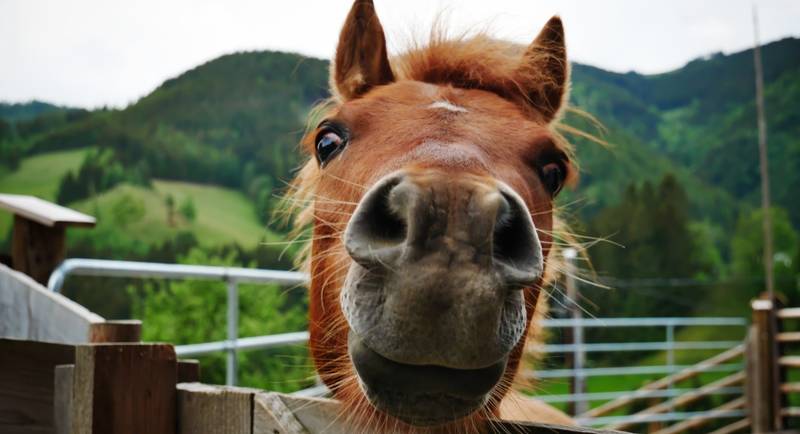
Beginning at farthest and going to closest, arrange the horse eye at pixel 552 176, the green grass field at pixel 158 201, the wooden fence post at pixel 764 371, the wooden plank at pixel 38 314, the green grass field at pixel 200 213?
1. the green grass field at pixel 200 213
2. the green grass field at pixel 158 201
3. the wooden fence post at pixel 764 371
4. the horse eye at pixel 552 176
5. the wooden plank at pixel 38 314

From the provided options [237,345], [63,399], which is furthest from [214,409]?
[237,345]

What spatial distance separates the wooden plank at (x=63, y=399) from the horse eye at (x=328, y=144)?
3.43 ft

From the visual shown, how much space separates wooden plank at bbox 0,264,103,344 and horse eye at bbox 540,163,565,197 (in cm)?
148

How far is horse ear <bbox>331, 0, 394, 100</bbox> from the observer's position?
2.54 m

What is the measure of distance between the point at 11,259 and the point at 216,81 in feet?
139

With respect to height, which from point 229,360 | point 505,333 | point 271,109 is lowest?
point 229,360

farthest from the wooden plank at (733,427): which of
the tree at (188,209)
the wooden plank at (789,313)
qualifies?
the tree at (188,209)

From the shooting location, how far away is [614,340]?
36.2 m

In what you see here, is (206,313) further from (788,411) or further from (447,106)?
(447,106)

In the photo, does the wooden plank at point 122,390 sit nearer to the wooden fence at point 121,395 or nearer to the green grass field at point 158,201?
the wooden fence at point 121,395

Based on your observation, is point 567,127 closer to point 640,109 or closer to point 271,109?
point 271,109

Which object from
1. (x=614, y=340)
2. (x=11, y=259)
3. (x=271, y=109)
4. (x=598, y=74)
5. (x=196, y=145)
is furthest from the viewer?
(x=196, y=145)

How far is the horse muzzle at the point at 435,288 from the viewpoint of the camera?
1266 mm

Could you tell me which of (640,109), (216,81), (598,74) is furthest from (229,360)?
(640,109)
